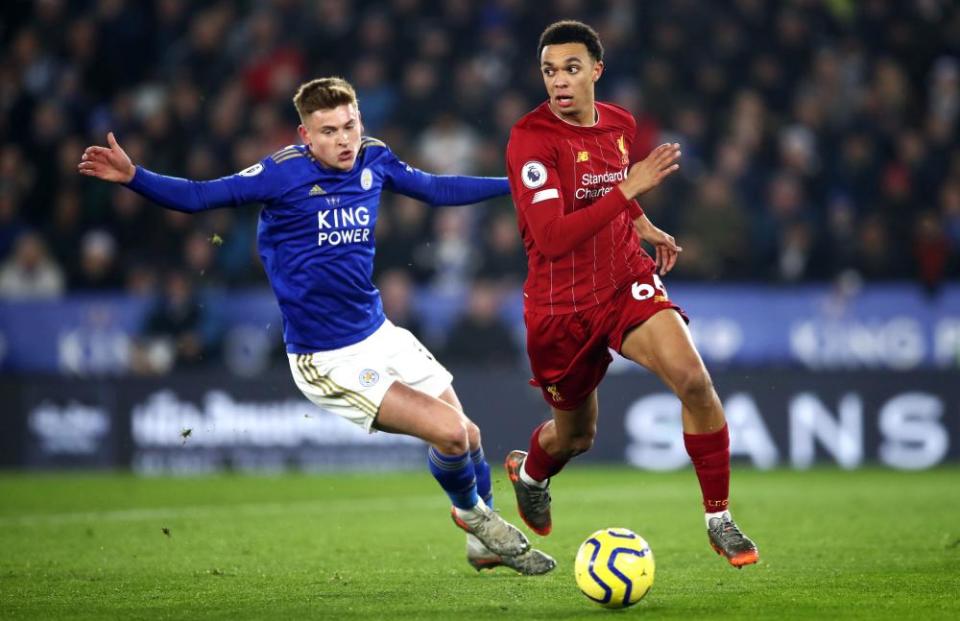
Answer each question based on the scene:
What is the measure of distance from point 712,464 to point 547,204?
4.70 feet

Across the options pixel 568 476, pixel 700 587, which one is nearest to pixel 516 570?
pixel 700 587

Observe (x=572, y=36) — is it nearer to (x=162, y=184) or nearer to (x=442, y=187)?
(x=442, y=187)

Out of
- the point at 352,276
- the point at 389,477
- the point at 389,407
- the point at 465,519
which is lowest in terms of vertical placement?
the point at 389,477

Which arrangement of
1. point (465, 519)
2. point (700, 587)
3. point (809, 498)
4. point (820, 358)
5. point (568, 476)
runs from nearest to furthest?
point (700, 587) < point (465, 519) < point (809, 498) < point (568, 476) < point (820, 358)

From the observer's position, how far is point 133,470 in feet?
47.9

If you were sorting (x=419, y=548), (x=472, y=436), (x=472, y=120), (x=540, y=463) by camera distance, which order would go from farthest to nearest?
(x=472, y=120), (x=419, y=548), (x=540, y=463), (x=472, y=436)

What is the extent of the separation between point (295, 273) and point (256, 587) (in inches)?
59.1

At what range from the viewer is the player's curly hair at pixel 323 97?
6.91m

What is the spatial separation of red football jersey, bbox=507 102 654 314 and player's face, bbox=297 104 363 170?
0.78m

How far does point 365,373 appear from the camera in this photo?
6.95 meters

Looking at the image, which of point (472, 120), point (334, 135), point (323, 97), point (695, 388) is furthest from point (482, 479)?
point (472, 120)

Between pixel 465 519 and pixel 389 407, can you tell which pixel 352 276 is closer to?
pixel 389 407

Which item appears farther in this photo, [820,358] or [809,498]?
[820,358]

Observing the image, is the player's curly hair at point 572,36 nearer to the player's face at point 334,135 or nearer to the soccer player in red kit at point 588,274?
the soccer player in red kit at point 588,274
